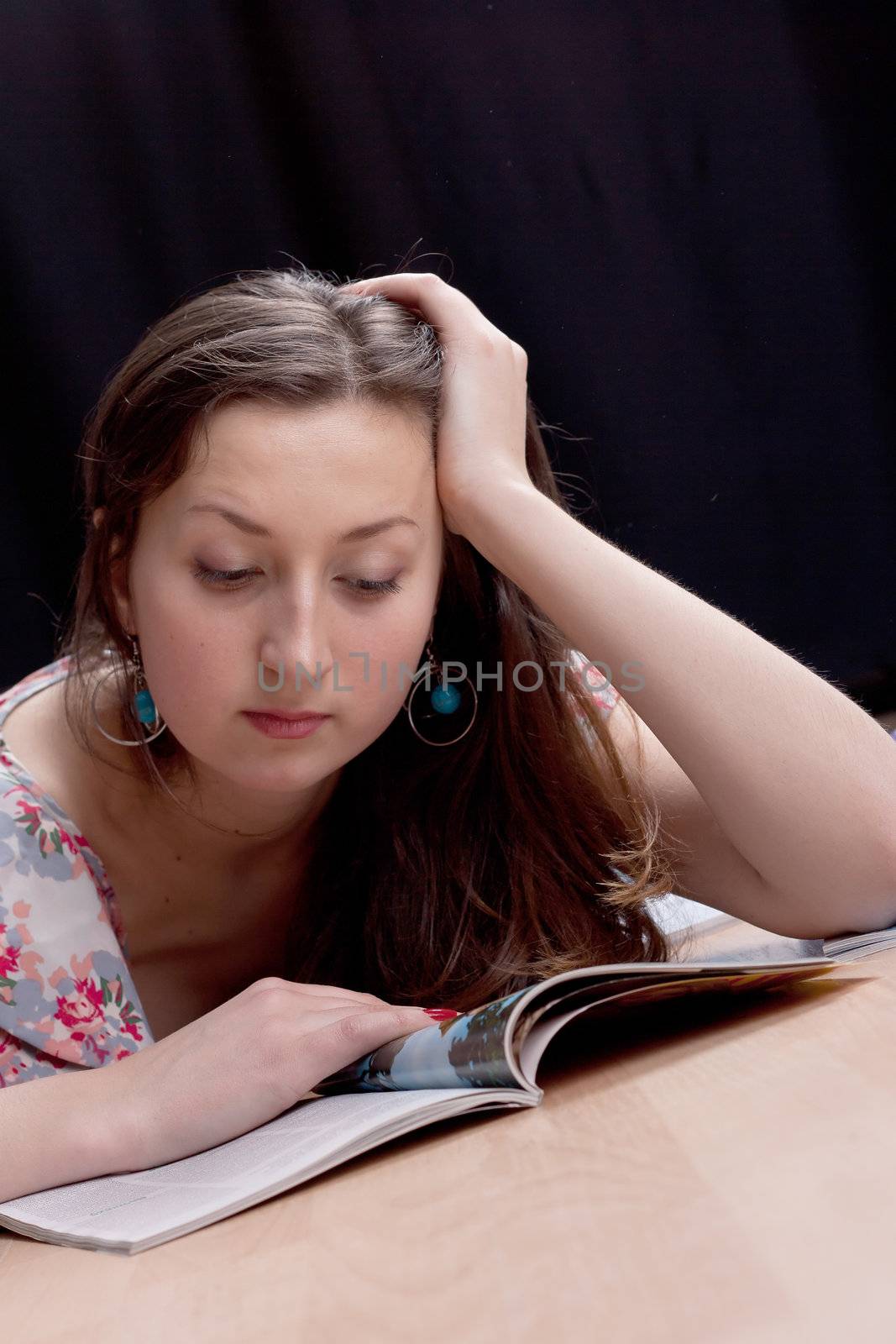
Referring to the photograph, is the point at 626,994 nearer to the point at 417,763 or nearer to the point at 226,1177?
the point at 226,1177

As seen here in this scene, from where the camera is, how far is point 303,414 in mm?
1164

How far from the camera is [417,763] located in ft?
4.85

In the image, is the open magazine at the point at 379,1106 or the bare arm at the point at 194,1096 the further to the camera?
the bare arm at the point at 194,1096

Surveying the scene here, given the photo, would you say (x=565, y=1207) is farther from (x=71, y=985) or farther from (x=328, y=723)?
(x=71, y=985)

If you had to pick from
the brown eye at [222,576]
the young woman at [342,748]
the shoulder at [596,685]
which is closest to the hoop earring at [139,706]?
the young woman at [342,748]

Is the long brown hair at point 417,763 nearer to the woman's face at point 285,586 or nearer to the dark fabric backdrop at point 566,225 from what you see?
the woman's face at point 285,586

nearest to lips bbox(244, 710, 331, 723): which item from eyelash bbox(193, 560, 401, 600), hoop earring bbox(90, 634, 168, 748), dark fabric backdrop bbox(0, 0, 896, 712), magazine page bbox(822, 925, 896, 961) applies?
eyelash bbox(193, 560, 401, 600)

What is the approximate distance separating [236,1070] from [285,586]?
0.40m

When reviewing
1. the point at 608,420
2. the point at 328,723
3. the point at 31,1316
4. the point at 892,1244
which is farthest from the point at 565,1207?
the point at 608,420

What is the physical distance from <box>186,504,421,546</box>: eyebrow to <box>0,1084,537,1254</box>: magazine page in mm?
466

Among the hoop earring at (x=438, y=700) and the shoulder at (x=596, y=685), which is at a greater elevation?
the hoop earring at (x=438, y=700)

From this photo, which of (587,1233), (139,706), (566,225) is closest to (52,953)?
(139,706)

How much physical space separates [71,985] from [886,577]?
1.66 metres

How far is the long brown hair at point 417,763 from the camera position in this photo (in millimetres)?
1224
